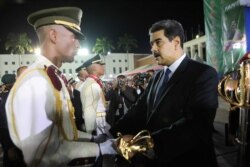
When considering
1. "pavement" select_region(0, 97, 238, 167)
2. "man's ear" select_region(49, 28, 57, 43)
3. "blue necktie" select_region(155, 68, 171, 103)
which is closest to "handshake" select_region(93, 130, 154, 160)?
"blue necktie" select_region(155, 68, 171, 103)

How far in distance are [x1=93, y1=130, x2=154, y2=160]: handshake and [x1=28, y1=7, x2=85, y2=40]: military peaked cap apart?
0.91 m

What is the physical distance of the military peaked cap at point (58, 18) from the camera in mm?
2225

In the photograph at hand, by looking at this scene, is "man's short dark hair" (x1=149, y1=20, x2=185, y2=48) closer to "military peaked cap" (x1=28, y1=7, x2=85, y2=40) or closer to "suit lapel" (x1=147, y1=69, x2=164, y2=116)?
"suit lapel" (x1=147, y1=69, x2=164, y2=116)

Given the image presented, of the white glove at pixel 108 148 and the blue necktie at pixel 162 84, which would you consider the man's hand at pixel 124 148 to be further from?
the blue necktie at pixel 162 84

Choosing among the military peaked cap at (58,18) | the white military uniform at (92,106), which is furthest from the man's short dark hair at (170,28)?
the white military uniform at (92,106)

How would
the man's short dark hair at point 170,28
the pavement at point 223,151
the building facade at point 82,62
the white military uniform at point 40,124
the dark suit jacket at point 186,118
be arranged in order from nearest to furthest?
1. the white military uniform at point 40,124
2. the dark suit jacket at point 186,118
3. the man's short dark hair at point 170,28
4. the pavement at point 223,151
5. the building facade at point 82,62

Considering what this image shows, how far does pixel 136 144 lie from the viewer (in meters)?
2.28

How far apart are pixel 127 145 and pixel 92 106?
13.1ft

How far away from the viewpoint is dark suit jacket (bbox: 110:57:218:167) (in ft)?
7.79

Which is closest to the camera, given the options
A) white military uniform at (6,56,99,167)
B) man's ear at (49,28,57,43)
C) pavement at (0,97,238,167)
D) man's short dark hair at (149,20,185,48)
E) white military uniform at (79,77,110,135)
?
white military uniform at (6,56,99,167)

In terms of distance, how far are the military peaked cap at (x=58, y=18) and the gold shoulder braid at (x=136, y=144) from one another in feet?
3.08

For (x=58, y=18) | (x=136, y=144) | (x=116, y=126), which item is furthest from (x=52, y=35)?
(x=116, y=126)

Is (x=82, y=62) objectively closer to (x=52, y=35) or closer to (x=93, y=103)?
(x=93, y=103)

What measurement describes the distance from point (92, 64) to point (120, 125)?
4.02m
